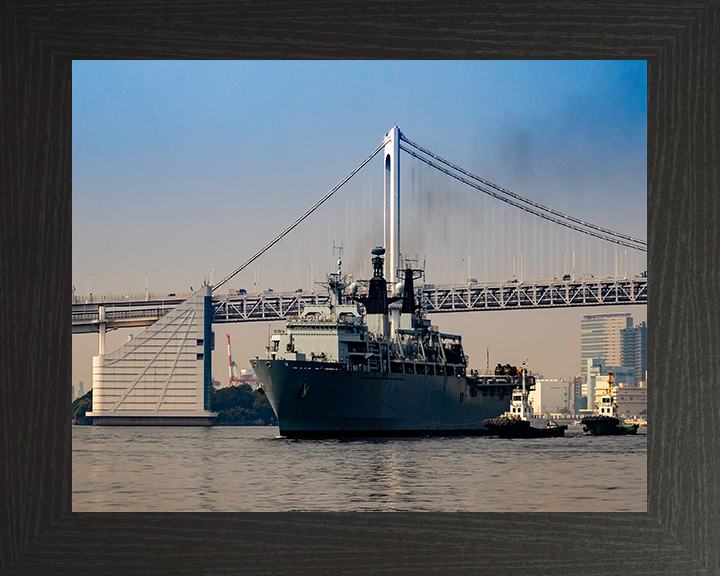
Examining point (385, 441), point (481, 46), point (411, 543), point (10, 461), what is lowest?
point (385, 441)

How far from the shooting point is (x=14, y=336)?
14.5 ft

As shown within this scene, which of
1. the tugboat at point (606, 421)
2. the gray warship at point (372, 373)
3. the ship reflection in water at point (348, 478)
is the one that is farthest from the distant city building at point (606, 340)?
the tugboat at point (606, 421)

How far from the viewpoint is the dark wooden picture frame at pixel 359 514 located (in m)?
4.38

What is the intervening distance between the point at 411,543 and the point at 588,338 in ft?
59.6

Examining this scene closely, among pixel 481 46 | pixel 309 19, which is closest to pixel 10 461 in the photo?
pixel 309 19

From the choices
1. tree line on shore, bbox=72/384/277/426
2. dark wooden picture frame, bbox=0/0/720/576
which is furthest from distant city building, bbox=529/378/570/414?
dark wooden picture frame, bbox=0/0/720/576

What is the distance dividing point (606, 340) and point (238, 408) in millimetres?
14650

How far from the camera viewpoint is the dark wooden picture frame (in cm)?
438

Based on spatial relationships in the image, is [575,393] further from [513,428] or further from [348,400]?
[348,400]

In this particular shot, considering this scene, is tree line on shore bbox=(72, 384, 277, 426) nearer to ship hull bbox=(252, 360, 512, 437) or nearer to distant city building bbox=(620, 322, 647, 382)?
ship hull bbox=(252, 360, 512, 437)

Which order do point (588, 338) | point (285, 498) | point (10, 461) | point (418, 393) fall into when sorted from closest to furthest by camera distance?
point (10, 461) < point (285, 498) < point (588, 338) < point (418, 393)

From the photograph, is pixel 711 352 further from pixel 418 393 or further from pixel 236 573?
pixel 418 393

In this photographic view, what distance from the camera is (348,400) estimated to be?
2358 centimetres

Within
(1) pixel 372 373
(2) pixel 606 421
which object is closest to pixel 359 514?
(1) pixel 372 373
